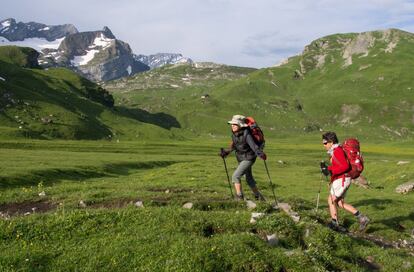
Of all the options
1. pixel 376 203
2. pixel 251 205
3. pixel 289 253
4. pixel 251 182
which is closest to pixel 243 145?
pixel 251 182

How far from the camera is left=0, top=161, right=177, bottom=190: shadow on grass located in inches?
1594

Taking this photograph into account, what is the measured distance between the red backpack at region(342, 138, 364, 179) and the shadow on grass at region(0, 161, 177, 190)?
2809 cm

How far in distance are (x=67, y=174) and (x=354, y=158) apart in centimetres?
3562

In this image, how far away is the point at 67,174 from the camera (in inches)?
1975

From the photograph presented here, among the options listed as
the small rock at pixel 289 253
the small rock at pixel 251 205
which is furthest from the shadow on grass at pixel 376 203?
the small rock at pixel 289 253

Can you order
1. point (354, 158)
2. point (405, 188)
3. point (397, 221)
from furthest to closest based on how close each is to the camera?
point (405, 188), point (397, 221), point (354, 158)

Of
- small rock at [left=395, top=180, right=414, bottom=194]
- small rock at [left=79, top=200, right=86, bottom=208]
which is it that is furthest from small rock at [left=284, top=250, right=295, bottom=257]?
small rock at [left=395, top=180, right=414, bottom=194]

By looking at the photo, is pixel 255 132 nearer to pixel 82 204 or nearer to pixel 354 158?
pixel 354 158

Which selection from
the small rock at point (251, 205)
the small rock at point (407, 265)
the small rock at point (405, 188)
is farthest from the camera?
the small rock at point (405, 188)

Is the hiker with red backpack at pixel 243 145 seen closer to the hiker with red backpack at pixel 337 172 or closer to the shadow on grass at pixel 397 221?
the hiker with red backpack at pixel 337 172

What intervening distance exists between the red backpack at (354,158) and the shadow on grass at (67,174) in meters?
28.1

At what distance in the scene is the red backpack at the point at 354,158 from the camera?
2255 centimetres

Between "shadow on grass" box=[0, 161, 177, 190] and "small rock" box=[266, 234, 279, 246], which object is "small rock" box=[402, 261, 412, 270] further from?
"shadow on grass" box=[0, 161, 177, 190]

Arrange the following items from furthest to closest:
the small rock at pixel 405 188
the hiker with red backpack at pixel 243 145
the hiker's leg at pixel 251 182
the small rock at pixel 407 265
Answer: the small rock at pixel 405 188
the hiker's leg at pixel 251 182
the hiker with red backpack at pixel 243 145
the small rock at pixel 407 265
